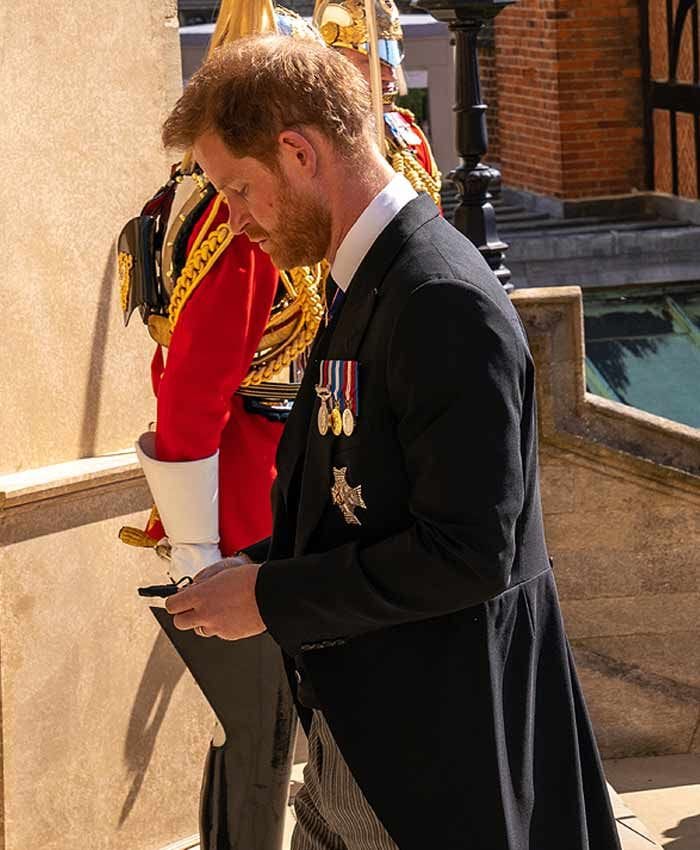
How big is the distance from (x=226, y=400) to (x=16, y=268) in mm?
906

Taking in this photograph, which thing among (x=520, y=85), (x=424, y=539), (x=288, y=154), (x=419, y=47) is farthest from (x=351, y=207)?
(x=520, y=85)

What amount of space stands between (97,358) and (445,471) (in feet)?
7.19

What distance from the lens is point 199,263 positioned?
10.8ft

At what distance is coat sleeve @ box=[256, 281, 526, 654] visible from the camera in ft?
6.98

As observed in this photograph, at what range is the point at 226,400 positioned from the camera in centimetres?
332

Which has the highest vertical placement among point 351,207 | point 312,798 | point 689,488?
point 351,207

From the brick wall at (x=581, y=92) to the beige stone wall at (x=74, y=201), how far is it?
10426mm

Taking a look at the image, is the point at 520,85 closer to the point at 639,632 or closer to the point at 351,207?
the point at 639,632

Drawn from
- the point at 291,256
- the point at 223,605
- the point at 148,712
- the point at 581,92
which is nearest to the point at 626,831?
the point at 148,712

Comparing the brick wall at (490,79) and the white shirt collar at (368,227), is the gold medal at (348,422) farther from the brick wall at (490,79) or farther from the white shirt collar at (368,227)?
the brick wall at (490,79)

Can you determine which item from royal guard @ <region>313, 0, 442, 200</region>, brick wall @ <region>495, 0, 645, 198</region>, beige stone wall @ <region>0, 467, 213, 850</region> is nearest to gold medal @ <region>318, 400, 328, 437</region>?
royal guard @ <region>313, 0, 442, 200</region>

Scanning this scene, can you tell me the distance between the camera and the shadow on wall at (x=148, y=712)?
4344 millimetres

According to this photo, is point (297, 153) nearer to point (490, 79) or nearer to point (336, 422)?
point (336, 422)

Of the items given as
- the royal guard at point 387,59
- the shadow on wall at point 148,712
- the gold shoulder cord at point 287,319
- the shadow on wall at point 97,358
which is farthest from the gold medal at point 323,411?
the shadow on wall at point 148,712
